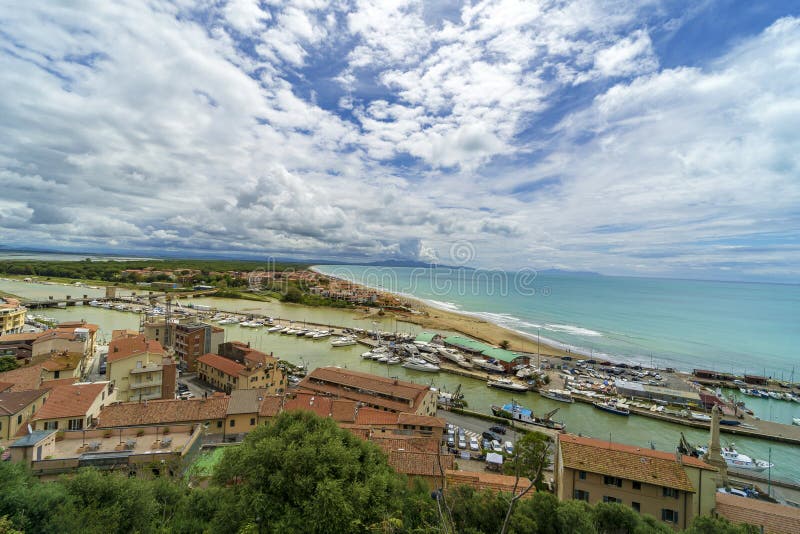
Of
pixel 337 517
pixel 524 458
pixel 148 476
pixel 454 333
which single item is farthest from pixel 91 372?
pixel 454 333

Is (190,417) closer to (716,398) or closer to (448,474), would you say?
(448,474)

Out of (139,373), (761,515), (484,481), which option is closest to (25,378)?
(139,373)

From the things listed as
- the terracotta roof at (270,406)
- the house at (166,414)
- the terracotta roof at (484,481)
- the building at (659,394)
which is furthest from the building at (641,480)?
the building at (659,394)

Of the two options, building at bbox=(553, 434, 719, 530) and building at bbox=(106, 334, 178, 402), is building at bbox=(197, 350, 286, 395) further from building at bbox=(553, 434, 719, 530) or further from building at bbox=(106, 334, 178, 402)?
building at bbox=(553, 434, 719, 530)

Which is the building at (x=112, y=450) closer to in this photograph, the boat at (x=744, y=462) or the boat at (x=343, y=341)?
the boat at (x=744, y=462)

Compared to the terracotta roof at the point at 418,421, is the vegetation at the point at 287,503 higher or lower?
higher

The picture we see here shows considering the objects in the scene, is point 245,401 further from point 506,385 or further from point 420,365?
point 506,385

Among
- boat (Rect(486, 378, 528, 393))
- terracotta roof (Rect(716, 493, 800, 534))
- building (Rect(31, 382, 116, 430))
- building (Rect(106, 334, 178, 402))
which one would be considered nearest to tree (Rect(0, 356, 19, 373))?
building (Rect(106, 334, 178, 402))
